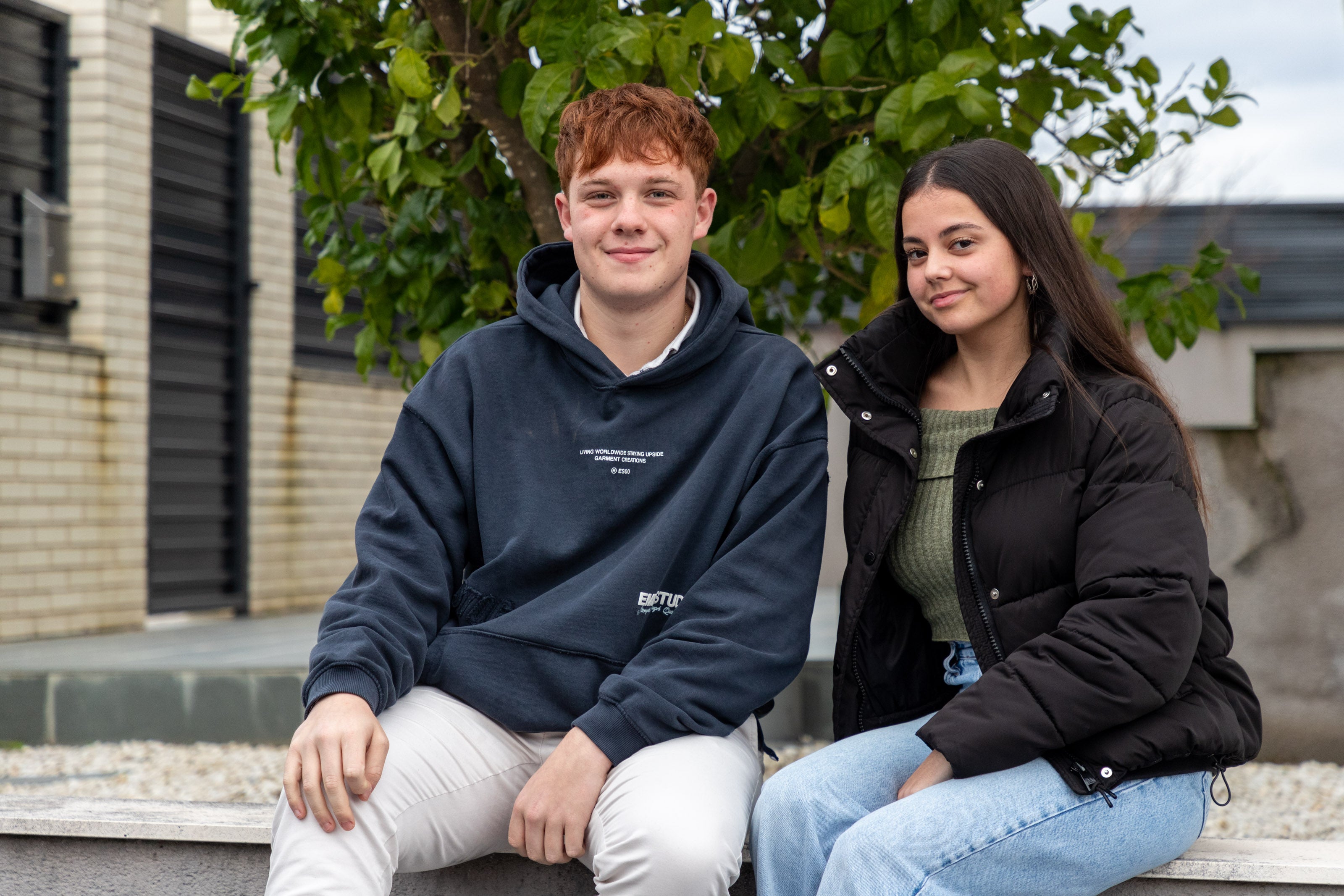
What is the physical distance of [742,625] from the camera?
2076 mm

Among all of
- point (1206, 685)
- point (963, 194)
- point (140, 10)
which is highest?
point (140, 10)

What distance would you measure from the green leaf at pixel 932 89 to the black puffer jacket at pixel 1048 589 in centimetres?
36

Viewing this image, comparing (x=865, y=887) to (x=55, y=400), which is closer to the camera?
(x=865, y=887)

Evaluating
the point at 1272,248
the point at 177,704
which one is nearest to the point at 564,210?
the point at 177,704

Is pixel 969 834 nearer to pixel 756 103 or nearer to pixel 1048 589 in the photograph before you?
pixel 1048 589

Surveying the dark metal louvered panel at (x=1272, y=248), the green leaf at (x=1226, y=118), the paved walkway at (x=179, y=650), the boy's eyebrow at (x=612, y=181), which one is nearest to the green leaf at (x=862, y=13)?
the boy's eyebrow at (x=612, y=181)

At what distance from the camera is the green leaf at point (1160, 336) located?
116 inches

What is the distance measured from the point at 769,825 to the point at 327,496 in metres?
7.86

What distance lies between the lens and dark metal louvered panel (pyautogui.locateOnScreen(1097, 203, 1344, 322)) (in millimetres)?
9578

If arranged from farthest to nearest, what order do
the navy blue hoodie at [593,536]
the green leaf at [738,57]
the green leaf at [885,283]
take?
the green leaf at [885,283], the green leaf at [738,57], the navy blue hoodie at [593,536]

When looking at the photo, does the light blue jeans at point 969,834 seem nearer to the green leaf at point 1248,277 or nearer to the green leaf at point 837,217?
the green leaf at point 837,217

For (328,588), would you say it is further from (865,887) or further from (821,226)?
(865,887)

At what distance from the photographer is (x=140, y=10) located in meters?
7.59

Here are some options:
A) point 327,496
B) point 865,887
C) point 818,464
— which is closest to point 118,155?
point 327,496
